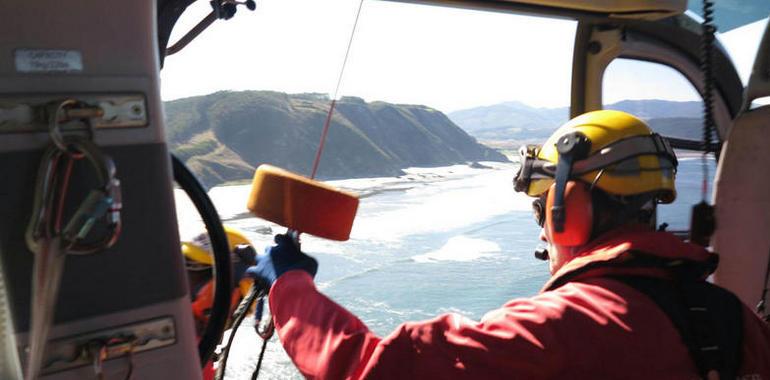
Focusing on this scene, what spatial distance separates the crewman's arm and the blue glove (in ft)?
0.53

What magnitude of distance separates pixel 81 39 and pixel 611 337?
99 centimetres

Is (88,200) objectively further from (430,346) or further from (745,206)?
(745,206)

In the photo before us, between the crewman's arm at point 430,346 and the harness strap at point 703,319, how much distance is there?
0.76 feet

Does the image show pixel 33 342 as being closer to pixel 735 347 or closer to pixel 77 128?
pixel 77 128

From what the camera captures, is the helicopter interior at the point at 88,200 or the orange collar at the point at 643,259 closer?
the helicopter interior at the point at 88,200

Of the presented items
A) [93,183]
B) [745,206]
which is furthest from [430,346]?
[745,206]

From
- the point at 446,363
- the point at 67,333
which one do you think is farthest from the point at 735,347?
the point at 67,333

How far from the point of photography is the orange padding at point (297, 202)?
1378 mm

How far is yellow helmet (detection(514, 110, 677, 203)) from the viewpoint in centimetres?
145

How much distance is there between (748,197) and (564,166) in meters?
1.90

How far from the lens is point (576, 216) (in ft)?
4.76

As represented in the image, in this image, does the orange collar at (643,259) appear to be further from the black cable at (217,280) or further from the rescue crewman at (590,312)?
the black cable at (217,280)

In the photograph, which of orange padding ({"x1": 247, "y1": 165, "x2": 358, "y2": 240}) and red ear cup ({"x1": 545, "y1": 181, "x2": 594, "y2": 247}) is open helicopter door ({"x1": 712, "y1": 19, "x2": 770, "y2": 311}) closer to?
red ear cup ({"x1": 545, "y1": 181, "x2": 594, "y2": 247})

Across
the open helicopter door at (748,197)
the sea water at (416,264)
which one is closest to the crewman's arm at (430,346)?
the open helicopter door at (748,197)
